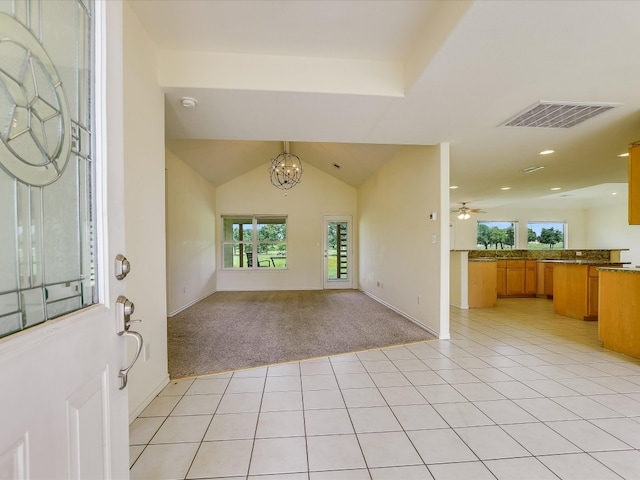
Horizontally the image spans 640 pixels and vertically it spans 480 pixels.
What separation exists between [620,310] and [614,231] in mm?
8205

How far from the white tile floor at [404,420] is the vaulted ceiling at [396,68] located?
232 centimetres

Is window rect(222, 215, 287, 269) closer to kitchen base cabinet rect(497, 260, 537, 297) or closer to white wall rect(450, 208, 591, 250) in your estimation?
kitchen base cabinet rect(497, 260, 537, 297)

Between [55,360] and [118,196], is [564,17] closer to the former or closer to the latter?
[118,196]

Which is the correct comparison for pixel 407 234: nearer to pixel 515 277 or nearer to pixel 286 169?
pixel 286 169

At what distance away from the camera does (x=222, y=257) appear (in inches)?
297

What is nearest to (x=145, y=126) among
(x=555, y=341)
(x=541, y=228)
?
(x=555, y=341)

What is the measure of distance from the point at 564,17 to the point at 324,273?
6.64 meters

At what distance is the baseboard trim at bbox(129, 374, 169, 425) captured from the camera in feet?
6.36

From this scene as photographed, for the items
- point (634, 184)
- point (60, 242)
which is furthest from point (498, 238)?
point (60, 242)

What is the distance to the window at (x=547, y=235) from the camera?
9.92 metres

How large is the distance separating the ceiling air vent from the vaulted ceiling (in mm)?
77

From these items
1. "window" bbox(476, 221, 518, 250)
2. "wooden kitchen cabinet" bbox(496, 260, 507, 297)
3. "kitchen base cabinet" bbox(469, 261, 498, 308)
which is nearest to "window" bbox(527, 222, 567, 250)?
"window" bbox(476, 221, 518, 250)

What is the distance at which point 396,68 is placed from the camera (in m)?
2.48

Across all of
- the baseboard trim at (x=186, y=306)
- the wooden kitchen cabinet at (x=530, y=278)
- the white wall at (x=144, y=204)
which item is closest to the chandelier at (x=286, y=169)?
the baseboard trim at (x=186, y=306)
